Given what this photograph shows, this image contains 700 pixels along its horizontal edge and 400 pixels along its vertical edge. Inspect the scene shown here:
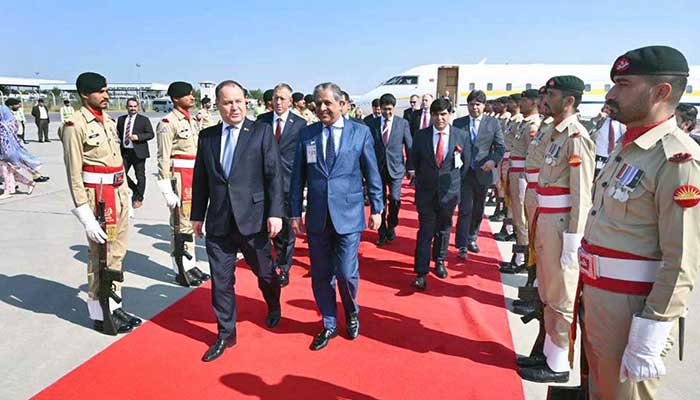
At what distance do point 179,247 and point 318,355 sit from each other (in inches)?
81.7

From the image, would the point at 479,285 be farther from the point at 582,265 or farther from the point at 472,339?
the point at 582,265

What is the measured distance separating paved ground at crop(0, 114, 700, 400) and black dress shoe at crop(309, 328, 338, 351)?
4.77 feet

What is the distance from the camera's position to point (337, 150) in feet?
11.1

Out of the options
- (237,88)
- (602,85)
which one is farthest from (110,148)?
(602,85)

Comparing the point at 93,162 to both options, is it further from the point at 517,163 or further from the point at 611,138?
the point at 611,138

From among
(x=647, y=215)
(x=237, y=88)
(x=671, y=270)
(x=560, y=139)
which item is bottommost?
(x=671, y=270)

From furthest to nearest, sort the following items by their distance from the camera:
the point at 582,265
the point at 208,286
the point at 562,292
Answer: the point at 208,286 < the point at 562,292 < the point at 582,265

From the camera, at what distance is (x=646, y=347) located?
160 centimetres

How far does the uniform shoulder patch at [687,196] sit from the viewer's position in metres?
1.51

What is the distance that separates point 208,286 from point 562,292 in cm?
343

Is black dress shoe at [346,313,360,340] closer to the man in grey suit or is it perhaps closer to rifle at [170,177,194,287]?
rifle at [170,177,194,287]

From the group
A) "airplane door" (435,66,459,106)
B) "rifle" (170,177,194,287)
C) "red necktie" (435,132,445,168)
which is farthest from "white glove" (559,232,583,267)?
"airplane door" (435,66,459,106)

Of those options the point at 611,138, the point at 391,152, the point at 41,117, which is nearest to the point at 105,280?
the point at 391,152

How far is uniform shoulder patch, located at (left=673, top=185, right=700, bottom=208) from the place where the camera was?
151 cm
